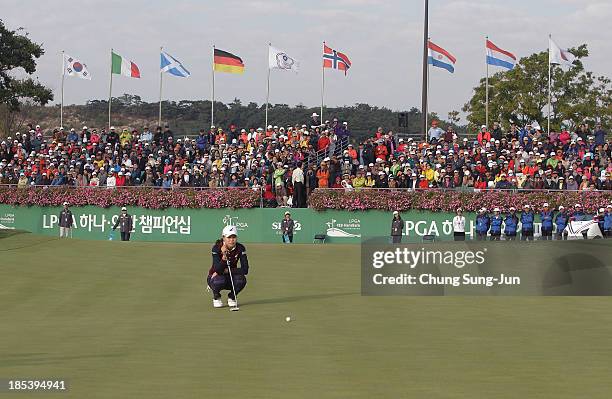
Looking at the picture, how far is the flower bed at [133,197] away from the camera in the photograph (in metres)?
42.8

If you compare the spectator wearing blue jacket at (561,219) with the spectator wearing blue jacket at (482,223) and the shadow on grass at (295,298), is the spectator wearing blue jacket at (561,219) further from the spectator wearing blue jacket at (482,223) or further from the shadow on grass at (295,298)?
the shadow on grass at (295,298)

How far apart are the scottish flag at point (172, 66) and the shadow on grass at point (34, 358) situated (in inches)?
1629

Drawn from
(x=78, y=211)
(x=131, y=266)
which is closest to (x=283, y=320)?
(x=131, y=266)

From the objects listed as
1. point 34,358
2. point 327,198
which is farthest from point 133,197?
point 34,358

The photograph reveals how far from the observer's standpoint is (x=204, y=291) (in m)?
23.3

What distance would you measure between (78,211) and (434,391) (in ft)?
119

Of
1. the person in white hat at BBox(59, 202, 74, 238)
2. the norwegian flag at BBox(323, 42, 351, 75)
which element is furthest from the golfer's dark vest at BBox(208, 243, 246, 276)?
the norwegian flag at BBox(323, 42, 351, 75)

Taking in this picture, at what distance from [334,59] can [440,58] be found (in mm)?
5867

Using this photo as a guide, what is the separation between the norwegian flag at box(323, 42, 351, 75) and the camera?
171 feet

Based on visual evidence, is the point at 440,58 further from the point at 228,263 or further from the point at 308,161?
the point at 228,263

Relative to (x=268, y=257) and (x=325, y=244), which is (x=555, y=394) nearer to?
(x=268, y=257)

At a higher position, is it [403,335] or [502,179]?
[502,179]

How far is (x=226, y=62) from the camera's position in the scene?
52.6 m

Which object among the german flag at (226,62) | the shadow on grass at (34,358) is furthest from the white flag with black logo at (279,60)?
the shadow on grass at (34,358)
